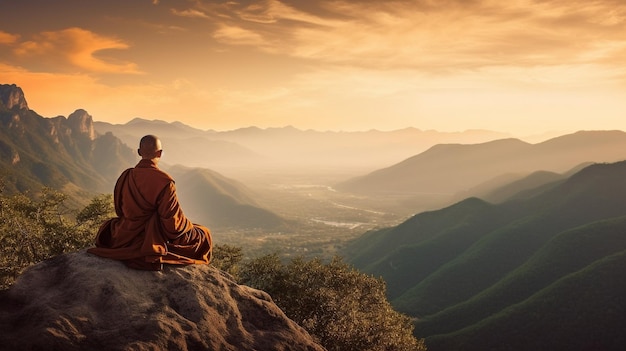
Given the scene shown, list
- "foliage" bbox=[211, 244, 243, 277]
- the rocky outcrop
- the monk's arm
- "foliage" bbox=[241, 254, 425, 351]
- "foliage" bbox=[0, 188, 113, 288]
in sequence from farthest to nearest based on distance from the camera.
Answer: "foliage" bbox=[211, 244, 243, 277], "foliage" bbox=[0, 188, 113, 288], "foliage" bbox=[241, 254, 425, 351], the monk's arm, the rocky outcrop

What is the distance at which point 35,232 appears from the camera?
3303 cm

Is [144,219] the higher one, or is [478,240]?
[144,219]

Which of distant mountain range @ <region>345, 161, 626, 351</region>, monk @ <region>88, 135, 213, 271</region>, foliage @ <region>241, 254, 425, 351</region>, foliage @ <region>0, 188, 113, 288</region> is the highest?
monk @ <region>88, 135, 213, 271</region>

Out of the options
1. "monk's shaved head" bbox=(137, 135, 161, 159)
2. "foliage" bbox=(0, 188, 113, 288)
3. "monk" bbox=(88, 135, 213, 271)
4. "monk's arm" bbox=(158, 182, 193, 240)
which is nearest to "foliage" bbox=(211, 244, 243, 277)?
"foliage" bbox=(0, 188, 113, 288)

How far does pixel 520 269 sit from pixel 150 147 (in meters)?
105

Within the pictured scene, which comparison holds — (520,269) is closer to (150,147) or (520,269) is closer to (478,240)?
(478,240)

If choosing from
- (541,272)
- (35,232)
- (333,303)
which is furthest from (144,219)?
(541,272)

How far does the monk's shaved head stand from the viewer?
13734 mm

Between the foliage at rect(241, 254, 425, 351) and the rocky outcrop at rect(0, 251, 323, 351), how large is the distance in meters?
13.5

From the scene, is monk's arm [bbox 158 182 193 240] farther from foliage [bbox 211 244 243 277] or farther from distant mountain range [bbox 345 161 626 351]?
distant mountain range [bbox 345 161 626 351]

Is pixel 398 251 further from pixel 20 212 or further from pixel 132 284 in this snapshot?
pixel 132 284

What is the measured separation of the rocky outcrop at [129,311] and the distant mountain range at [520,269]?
67.0 meters

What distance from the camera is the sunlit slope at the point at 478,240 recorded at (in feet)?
342

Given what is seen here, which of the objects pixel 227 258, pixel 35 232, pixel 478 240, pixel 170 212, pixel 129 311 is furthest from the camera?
pixel 478 240
